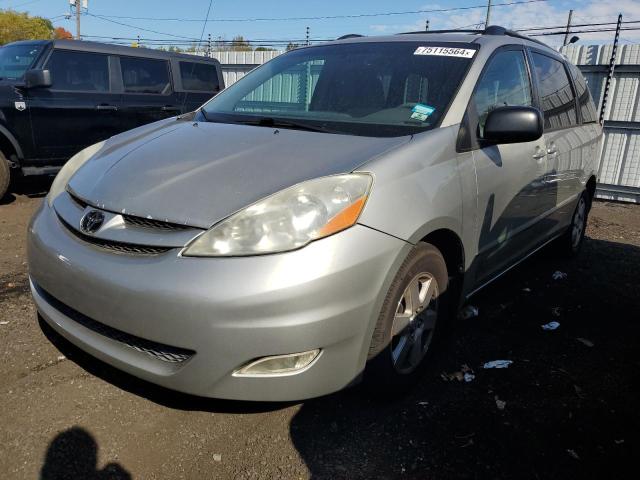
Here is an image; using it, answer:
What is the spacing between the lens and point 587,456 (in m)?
2.20

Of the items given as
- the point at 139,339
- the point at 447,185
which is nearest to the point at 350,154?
the point at 447,185

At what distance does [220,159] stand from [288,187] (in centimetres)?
48

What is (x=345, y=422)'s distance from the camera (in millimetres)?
2326

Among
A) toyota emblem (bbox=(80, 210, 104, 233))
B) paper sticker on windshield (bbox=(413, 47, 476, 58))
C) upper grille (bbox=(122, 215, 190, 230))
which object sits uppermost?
paper sticker on windshield (bbox=(413, 47, 476, 58))

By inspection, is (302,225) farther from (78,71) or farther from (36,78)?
(78,71)

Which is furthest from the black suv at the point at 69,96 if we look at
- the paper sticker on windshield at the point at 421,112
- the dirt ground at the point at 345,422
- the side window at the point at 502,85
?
the side window at the point at 502,85

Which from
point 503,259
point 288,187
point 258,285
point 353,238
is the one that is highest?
point 288,187

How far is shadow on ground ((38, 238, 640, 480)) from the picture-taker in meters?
2.11

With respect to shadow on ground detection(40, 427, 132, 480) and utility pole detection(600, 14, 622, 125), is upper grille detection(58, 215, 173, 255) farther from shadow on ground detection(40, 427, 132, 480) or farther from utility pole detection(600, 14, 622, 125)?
utility pole detection(600, 14, 622, 125)

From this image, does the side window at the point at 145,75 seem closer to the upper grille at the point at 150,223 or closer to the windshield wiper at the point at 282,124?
the windshield wiper at the point at 282,124

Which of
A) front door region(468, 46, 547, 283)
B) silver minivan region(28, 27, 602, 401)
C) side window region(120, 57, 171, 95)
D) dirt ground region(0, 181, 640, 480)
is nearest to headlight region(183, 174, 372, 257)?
silver minivan region(28, 27, 602, 401)

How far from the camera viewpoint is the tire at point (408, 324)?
2.15 m

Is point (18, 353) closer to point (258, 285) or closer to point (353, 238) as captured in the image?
point (258, 285)

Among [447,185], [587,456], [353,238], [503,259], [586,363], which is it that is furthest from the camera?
[503,259]
